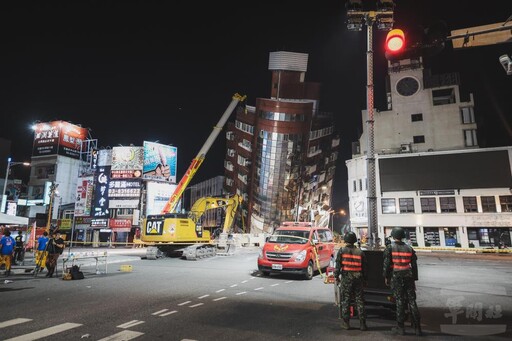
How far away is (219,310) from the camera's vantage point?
773 cm

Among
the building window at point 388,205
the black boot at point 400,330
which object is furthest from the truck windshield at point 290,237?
the building window at point 388,205

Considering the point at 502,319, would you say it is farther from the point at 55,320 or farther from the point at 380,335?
the point at 55,320

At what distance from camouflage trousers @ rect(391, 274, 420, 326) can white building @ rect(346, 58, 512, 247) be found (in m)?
38.3

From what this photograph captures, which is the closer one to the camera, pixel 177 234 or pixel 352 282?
pixel 352 282

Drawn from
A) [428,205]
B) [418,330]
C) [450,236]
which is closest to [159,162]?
[428,205]

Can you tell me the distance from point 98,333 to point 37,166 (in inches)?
2535

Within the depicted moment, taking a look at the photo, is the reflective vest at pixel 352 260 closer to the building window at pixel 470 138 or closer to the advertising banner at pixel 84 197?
the building window at pixel 470 138

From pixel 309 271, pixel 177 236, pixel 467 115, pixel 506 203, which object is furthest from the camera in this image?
pixel 467 115

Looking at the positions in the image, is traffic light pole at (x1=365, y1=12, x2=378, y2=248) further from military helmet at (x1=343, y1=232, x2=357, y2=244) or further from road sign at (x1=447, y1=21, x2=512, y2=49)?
road sign at (x1=447, y1=21, x2=512, y2=49)

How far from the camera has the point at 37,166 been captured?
58.0 m

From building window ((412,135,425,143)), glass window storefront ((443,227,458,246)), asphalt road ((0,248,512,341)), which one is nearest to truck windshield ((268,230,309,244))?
asphalt road ((0,248,512,341))

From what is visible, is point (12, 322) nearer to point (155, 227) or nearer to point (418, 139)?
point (155, 227)

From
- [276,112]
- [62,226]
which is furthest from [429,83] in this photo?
[62,226]

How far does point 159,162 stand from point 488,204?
46994 mm
